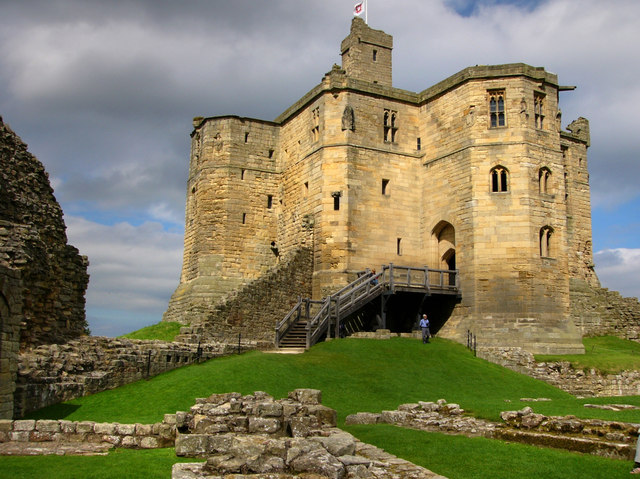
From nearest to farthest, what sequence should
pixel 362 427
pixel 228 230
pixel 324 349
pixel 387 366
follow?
pixel 362 427 < pixel 387 366 < pixel 324 349 < pixel 228 230

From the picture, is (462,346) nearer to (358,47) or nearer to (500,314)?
(500,314)

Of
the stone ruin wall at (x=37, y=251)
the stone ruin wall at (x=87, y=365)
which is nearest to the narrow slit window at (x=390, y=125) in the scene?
the stone ruin wall at (x=87, y=365)

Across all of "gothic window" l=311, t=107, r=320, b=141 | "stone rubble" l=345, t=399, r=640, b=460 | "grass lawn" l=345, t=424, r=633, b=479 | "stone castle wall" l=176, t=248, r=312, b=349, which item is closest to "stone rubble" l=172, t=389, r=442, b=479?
"grass lawn" l=345, t=424, r=633, b=479

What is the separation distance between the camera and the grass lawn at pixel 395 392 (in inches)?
374

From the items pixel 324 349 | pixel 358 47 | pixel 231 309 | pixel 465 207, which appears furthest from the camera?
pixel 358 47

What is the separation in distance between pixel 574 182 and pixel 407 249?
14.2m

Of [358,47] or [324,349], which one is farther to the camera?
[358,47]

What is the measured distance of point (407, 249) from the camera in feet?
102

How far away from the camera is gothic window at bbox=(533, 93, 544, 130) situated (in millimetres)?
29031

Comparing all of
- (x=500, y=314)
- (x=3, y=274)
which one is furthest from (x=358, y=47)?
(x=3, y=274)

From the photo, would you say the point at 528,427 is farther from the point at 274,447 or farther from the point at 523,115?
the point at 523,115

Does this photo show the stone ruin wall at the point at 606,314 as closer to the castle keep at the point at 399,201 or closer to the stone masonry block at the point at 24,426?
the castle keep at the point at 399,201

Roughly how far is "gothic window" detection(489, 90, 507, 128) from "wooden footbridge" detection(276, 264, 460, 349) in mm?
6947

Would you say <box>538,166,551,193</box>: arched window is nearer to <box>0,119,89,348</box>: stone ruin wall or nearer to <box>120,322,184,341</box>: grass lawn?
<box>120,322,184,341</box>: grass lawn
